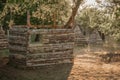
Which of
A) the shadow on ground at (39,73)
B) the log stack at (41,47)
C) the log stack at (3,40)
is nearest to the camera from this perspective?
the shadow on ground at (39,73)

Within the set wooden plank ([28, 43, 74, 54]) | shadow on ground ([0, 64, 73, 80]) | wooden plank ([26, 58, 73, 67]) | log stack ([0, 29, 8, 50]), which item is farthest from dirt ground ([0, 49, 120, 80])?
log stack ([0, 29, 8, 50])

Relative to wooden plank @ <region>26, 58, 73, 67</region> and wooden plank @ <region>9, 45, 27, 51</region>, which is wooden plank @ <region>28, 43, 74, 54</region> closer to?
wooden plank @ <region>9, 45, 27, 51</region>

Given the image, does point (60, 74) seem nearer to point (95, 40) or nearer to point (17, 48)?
point (17, 48)

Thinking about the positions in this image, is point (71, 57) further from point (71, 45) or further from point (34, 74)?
point (34, 74)

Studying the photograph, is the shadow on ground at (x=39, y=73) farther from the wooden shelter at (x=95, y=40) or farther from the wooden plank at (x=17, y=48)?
the wooden shelter at (x=95, y=40)


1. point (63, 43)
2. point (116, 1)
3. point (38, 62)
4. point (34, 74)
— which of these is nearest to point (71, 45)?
point (63, 43)

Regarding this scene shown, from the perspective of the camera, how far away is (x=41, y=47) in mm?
13430

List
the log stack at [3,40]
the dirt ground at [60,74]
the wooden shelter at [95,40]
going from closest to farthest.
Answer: the dirt ground at [60,74], the log stack at [3,40], the wooden shelter at [95,40]

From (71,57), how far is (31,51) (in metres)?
2.92

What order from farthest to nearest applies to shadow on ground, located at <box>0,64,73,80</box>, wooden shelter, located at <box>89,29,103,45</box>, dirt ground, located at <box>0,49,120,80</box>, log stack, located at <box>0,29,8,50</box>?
wooden shelter, located at <box>89,29,103,45</box> → log stack, located at <box>0,29,8,50</box> → dirt ground, located at <box>0,49,120,80</box> → shadow on ground, located at <box>0,64,73,80</box>

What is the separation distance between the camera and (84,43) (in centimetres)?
3272

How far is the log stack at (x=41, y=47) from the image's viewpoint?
13.0 metres

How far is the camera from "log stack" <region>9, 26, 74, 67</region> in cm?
1302

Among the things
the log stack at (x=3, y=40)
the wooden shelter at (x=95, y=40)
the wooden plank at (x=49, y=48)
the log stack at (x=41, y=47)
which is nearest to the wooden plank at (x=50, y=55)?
the log stack at (x=41, y=47)
